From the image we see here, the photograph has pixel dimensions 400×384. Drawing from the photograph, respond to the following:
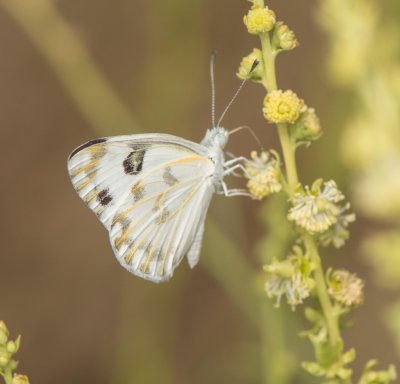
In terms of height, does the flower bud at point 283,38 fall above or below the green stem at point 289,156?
above

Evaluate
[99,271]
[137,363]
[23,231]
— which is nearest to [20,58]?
[23,231]

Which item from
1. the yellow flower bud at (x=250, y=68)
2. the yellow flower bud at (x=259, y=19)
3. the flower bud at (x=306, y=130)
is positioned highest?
the yellow flower bud at (x=259, y=19)

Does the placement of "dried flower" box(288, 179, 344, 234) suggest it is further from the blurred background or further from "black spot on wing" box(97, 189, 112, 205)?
the blurred background

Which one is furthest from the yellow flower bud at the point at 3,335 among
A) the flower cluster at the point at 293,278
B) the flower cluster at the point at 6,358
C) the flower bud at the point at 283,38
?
the flower bud at the point at 283,38

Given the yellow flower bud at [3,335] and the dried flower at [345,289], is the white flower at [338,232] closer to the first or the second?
the dried flower at [345,289]

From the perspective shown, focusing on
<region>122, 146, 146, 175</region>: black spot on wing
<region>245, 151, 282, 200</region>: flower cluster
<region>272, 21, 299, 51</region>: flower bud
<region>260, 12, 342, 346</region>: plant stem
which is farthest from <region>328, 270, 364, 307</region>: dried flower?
<region>122, 146, 146, 175</region>: black spot on wing

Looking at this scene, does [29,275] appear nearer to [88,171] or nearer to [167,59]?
[167,59]

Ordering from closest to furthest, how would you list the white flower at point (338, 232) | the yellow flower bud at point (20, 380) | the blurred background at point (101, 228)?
1. the yellow flower bud at point (20, 380)
2. the white flower at point (338, 232)
3. the blurred background at point (101, 228)
